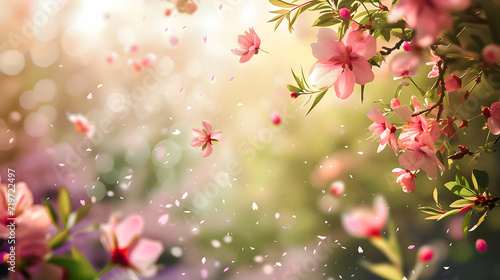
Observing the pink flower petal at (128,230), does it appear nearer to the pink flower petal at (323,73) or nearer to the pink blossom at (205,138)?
the pink flower petal at (323,73)

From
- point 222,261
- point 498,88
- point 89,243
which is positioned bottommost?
point 222,261

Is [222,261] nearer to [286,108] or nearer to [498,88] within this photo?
[286,108]

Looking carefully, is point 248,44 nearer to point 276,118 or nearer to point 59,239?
point 59,239

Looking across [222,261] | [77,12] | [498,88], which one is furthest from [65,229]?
[77,12]

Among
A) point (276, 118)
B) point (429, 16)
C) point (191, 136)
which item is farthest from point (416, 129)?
point (191, 136)

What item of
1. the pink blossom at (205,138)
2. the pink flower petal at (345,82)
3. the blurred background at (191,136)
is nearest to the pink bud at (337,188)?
the blurred background at (191,136)

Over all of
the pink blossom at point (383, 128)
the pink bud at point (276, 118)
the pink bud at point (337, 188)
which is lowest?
the pink bud at point (337, 188)
